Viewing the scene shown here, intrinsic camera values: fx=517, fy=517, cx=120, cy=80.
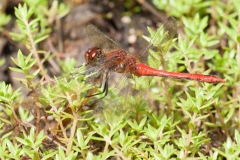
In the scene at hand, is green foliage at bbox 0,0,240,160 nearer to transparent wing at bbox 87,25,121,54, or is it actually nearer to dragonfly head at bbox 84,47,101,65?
dragonfly head at bbox 84,47,101,65

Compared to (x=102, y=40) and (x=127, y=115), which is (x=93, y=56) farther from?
(x=127, y=115)

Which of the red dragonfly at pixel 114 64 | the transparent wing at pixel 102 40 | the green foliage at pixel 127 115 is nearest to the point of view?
the green foliage at pixel 127 115

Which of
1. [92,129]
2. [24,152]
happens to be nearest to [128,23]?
[92,129]

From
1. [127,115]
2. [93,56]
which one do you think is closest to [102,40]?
[93,56]

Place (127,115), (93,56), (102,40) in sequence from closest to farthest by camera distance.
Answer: (127,115), (93,56), (102,40)

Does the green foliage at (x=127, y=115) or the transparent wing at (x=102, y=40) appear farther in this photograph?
the transparent wing at (x=102, y=40)

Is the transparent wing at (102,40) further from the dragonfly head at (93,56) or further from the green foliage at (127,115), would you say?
the green foliage at (127,115)

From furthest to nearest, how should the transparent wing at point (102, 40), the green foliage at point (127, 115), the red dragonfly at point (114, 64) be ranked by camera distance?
the transparent wing at point (102, 40)
the red dragonfly at point (114, 64)
the green foliage at point (127, 115)

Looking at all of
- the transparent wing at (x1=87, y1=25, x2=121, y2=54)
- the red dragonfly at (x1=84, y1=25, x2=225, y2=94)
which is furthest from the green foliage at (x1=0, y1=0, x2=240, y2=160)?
the transparent wing at (x1=87, y1=25, x2=121, y2=54)

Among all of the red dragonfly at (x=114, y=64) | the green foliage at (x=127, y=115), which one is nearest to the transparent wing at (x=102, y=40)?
the red dragonfly at (x=114, y=64)
